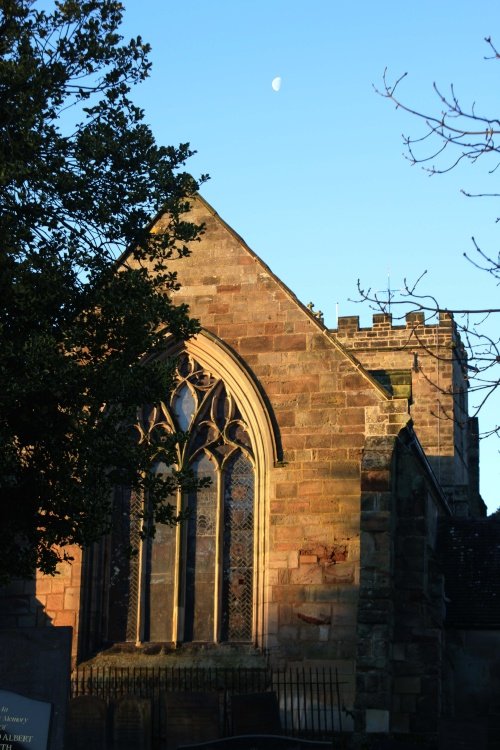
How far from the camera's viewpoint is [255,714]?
16.9 meters

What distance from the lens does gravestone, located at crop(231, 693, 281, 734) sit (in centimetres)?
1675

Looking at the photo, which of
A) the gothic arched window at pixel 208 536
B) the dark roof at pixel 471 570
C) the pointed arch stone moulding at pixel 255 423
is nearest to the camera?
the pointed arch stone moulding at pixel 255 423

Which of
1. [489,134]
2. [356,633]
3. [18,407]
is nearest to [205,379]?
[356,633]

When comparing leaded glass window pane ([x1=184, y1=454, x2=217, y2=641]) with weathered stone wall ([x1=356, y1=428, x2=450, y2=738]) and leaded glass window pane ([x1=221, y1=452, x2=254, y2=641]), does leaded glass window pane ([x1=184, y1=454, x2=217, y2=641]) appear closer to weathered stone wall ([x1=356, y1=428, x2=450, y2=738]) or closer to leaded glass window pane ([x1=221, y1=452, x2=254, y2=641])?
leaded glass window pane ([x1=221, y1=452, x2=254, y2=641])

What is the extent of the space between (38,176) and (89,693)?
802 cm

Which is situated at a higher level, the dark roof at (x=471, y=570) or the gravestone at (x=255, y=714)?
the dark roof at (x=471, y=570)

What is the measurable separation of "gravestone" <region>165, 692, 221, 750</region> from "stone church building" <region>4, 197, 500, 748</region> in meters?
1.81

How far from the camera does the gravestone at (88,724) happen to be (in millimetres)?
16828

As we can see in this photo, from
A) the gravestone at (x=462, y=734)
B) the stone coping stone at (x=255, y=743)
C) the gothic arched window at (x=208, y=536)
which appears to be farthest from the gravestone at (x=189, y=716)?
the gravestone at (x=462, y=734)

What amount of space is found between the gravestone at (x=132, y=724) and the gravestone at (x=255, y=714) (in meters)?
1.28

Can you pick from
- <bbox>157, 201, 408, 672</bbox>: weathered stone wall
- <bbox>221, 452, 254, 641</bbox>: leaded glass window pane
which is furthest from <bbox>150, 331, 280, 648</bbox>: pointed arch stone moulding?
<bbox>221, 452, 254, 641</bbox>: leaded glass window pane

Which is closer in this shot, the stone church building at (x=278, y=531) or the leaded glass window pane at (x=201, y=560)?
the stone church building at (x=278, y=531)

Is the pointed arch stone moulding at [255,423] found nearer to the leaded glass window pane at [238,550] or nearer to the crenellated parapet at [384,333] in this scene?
the leaded glass window pane at [238,550]

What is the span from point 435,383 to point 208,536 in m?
13.6
